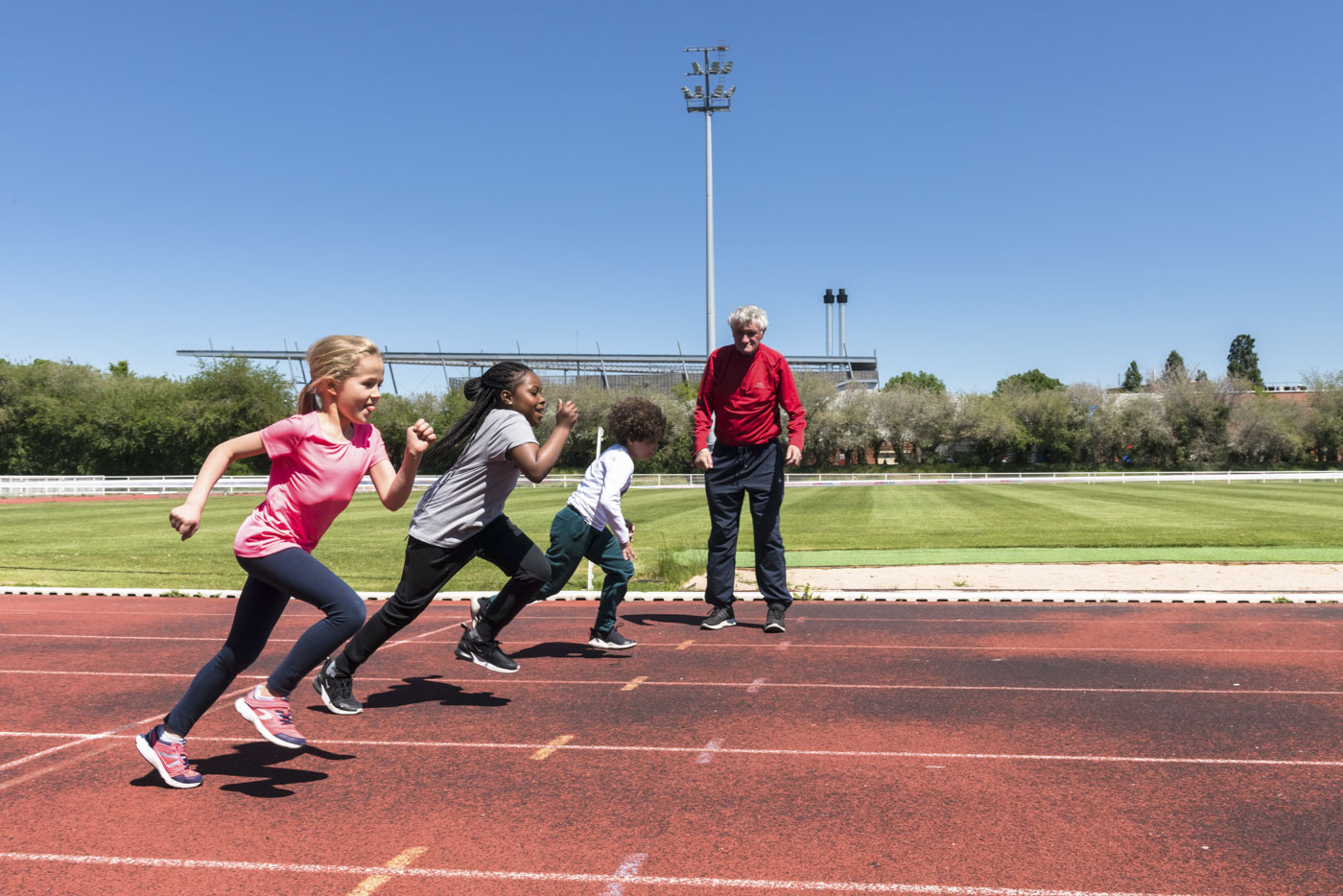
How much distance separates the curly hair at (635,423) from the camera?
6832 mm

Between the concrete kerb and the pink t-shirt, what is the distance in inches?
228

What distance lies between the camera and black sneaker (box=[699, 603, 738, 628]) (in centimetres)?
808

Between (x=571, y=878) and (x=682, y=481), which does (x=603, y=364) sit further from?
(x=571, y=878)

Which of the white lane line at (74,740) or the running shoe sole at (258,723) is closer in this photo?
the running shoe sole at (258,723)

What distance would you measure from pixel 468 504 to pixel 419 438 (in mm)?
787

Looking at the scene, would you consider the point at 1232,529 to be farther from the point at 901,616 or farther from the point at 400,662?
the point at 400,662

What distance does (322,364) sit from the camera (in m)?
4.41

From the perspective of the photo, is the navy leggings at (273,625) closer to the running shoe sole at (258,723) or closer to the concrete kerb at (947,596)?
the running shoe sole at (258,723)

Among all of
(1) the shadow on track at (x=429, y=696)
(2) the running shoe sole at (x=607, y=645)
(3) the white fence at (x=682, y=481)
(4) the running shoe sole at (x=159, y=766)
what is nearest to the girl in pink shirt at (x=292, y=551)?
(4) the running shoe sole at (x=159, y=766)

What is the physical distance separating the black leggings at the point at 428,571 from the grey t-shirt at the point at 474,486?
0.27ft

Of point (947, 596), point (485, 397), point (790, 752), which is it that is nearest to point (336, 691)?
point (485, 397)

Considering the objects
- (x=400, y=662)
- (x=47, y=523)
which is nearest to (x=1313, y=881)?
(x=400, y=662)

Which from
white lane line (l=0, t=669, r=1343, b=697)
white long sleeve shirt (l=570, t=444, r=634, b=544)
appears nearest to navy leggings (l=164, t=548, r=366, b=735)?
white lane line (l=0, t=669, r=1343, b=697)

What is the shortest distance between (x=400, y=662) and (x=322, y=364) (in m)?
3.20
